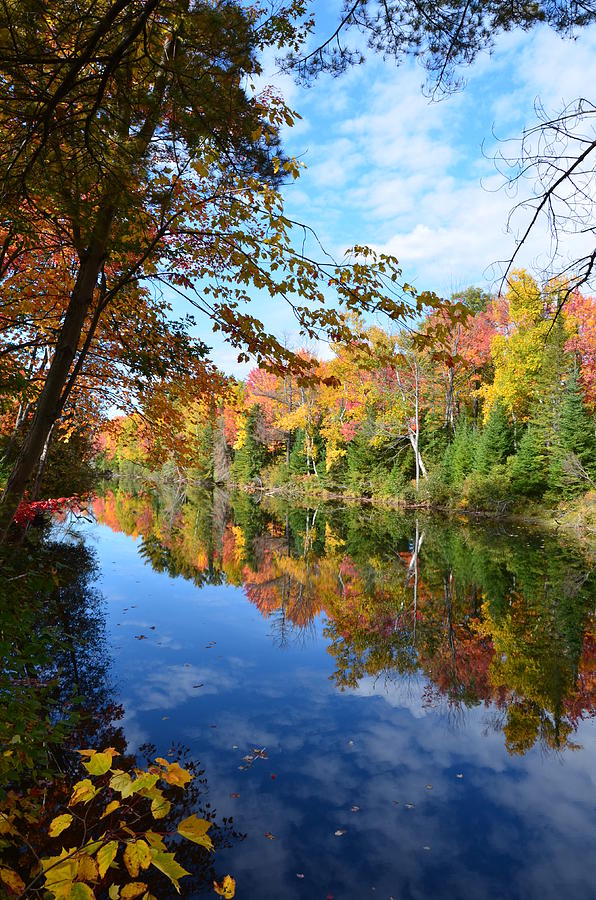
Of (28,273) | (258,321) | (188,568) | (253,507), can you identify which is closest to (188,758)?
(258,321)

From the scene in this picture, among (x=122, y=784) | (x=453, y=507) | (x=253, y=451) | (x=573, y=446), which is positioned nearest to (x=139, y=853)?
(x=122, y=784)

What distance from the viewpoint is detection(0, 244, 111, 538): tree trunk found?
160 inches

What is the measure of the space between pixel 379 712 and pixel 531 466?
61.4 ft

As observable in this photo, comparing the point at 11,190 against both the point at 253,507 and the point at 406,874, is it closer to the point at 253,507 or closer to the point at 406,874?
the point at 406,874

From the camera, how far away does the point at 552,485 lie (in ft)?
72.0

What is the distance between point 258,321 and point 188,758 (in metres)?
4.59

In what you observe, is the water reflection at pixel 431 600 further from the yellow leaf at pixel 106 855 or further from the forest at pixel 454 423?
the yellow leaf at pixel 106 855

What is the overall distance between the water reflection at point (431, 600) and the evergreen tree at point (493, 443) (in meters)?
4.29

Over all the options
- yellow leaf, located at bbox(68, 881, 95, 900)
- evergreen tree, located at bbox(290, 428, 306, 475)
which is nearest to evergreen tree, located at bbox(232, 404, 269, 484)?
evergreen tree, located at bbox(290, 428, 306, 475)

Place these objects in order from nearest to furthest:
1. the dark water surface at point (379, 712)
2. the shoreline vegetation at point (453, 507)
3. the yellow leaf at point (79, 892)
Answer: the yellow leaf at point (79, 892), the dark water surface at point (379, 712), the shoreline vegetation at point (453, 507)

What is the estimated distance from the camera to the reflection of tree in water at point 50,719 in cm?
247

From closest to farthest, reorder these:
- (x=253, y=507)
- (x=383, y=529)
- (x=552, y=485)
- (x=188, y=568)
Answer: (x=188, y=568)
(x=383, y=529)
(x=552, y=485)
(x=253, y=507)

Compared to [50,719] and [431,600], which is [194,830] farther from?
[431,600]

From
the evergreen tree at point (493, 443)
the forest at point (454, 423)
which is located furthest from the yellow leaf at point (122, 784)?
the evergreen tree at point (493, 443)
